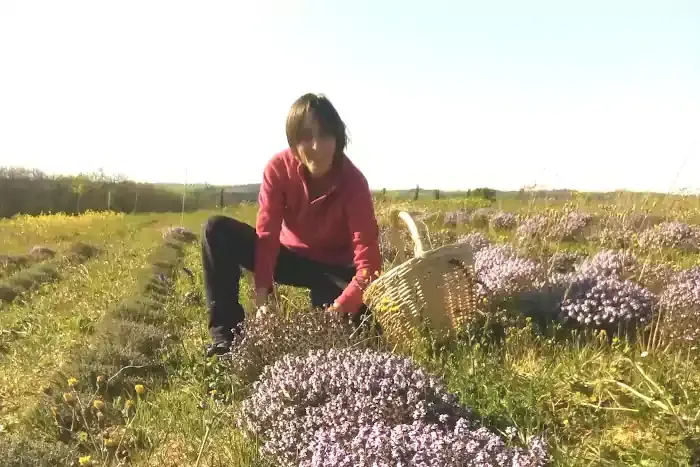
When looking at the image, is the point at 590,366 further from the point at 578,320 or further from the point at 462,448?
the point at 462,448

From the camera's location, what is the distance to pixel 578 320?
157 inches

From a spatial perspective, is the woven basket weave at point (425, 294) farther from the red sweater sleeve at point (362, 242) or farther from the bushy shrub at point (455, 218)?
the bushy shrub at point (455, 218)

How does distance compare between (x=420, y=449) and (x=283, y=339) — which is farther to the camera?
(x=283, y=339)

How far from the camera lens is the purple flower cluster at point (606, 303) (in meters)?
3.97

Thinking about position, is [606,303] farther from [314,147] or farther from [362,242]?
[314,147]

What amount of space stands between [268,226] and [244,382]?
3.58ft

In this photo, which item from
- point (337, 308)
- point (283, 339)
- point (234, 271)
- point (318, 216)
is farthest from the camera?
point (318, 216)

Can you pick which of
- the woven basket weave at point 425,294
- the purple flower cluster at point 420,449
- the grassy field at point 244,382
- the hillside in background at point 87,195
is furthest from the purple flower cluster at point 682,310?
the hillside in background at point 87,195

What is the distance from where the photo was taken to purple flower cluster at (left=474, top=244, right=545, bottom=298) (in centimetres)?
440

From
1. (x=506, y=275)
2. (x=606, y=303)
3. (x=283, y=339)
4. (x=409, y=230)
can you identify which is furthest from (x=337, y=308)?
(x=606, y=303)

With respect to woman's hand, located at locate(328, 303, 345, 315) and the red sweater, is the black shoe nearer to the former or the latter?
the red sweater

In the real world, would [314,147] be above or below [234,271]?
above

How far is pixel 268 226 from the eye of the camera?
13.3ft

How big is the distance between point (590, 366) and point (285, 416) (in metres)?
1.63
